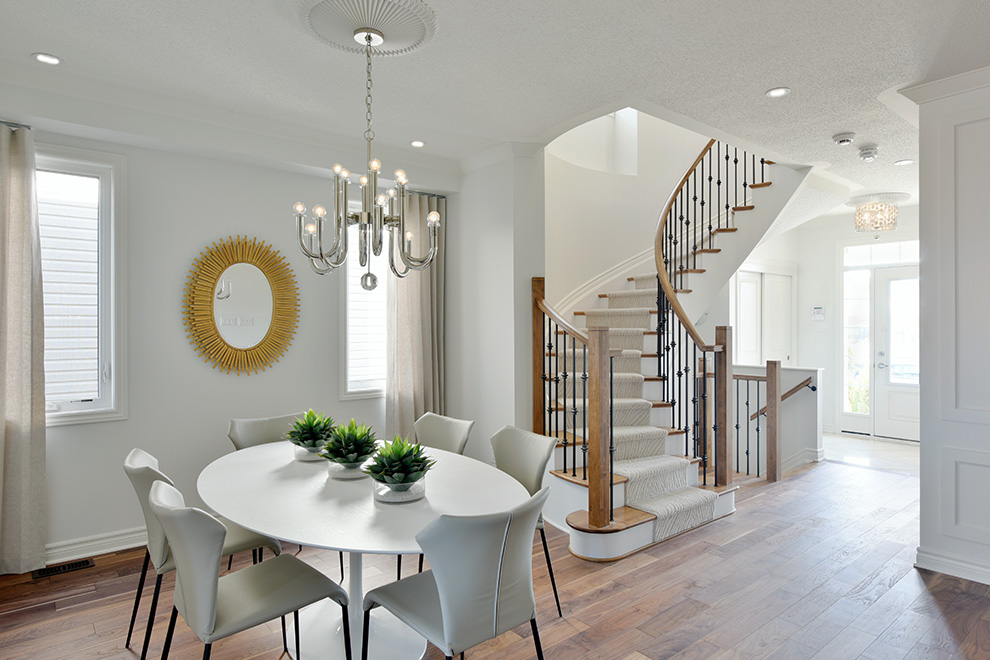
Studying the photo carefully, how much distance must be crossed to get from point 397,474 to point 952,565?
3132 millimetres

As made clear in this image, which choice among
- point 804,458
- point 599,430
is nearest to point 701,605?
point 599,430

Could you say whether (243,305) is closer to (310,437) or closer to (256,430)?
(256,430)

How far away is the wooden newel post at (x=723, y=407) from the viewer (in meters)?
4.23

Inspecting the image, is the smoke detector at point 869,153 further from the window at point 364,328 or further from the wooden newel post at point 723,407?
the window at point 364,328

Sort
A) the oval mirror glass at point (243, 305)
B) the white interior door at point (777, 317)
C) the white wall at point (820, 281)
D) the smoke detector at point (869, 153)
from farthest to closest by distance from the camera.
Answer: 1. the white interior door at point (777, 317)
2. the white wall at point (820, 281)
3. the smoke detector at point (869, 153)
4. the oval mirror glass at point (243, 305)

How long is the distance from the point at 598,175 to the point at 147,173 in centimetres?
398

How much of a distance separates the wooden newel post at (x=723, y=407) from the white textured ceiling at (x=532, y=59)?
1.51 metres

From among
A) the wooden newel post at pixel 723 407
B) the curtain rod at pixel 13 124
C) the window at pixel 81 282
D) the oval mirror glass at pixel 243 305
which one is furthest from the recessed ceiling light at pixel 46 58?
the wooden newel post at pixel 723 407

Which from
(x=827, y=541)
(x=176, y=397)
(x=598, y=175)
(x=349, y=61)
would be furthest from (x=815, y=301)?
(x=176, y=397)

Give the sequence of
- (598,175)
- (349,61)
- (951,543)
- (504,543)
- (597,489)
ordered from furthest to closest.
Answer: (598,175), (597,489), (951,543), (349,61), (504,543)

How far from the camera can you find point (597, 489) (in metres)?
3.41

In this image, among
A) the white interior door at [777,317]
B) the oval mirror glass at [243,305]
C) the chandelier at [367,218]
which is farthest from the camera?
the white interior door at [777,317]

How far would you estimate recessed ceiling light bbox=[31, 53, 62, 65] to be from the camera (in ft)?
9.33

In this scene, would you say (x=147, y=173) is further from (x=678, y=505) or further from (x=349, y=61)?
(x=678, y=505)
